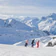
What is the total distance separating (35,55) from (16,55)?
114 inches

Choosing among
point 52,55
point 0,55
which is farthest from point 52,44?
point 0,55

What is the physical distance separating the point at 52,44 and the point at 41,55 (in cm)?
2068

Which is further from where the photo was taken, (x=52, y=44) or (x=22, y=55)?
(x=52, y=44)

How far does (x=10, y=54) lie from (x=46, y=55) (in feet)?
18.1

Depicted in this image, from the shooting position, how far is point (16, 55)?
30.3 m

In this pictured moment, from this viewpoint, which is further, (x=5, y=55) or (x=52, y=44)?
(x=52, y=44)

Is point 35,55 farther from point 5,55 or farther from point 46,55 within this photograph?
point 5,55

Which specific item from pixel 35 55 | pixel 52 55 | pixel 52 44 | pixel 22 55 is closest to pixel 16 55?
pixel 22 55

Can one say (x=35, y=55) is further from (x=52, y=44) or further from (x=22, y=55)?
(x=52, y=44)

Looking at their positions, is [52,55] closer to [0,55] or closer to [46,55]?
[46,55]

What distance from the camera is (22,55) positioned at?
3028cm

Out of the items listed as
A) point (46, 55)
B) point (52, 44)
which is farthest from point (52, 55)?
point (52, 44)

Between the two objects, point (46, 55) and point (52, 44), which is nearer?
point (46, 55)

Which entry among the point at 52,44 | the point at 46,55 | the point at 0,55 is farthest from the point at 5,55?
the point at 52,44
